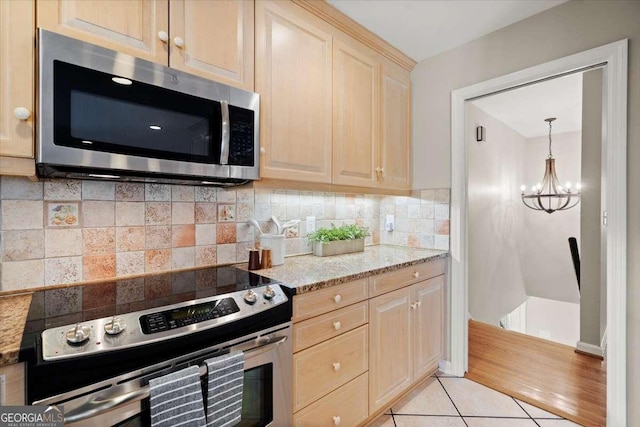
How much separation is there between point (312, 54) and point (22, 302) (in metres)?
1.70

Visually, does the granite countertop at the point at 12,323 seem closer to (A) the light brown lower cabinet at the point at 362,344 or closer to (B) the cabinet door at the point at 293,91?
(A) the light brown lower cabinet at the point at 362,344

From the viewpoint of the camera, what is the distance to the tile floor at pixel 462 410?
1.74 m

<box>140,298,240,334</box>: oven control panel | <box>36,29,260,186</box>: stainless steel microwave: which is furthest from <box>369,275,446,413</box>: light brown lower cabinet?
<box>36,29,260,186</box>: stainless steel microwave

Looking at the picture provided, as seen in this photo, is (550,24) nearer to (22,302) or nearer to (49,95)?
(49,95)

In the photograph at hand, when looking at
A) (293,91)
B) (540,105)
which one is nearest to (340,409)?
(293,91)

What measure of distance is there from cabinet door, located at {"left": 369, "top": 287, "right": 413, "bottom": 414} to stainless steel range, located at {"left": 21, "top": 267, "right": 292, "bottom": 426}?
0.57 metres

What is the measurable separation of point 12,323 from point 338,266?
4.28 feet

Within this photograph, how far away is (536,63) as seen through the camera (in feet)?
6.17

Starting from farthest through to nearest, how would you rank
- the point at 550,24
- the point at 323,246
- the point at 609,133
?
the point at 323,246
the point at 550,24
the point at 609,133

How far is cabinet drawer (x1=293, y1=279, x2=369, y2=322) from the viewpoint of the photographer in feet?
4.27

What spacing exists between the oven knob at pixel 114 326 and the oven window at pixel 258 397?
19.5 inches

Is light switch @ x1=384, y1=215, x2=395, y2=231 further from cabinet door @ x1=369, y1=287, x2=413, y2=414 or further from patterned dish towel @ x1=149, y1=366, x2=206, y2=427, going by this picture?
patterned dish towel @ x1=149, y1=366, x2=206, y2=427

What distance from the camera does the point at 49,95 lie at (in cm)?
94

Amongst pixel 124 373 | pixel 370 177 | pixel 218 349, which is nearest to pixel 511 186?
pixel 370 177
